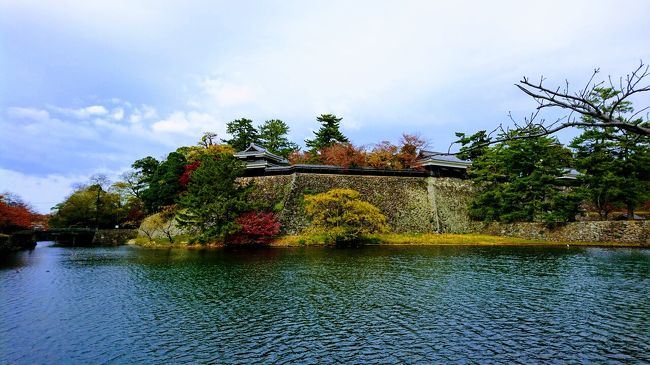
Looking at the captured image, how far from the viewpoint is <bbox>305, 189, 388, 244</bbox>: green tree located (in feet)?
108

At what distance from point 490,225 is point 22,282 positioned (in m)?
37.8

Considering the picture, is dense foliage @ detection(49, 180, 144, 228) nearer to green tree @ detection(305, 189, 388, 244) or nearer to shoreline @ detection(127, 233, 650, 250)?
shoreline @ detection(127, 233, 650, 250)

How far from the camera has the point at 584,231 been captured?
106 ft

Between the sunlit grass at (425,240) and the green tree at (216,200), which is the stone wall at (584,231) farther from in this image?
the green tree at (216,200)

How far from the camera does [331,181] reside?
39750mm

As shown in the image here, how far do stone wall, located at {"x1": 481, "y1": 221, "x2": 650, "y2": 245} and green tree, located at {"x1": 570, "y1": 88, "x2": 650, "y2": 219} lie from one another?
281 centimetres

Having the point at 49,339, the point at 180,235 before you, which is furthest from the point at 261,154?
the point at 49,339

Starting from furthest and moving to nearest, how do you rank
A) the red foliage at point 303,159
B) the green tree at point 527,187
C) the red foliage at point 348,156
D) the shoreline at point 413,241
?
the red foliage at point 303,159
the red foliage at point 348,156
the green tree at point 527,187
the shoreline at point 413,241

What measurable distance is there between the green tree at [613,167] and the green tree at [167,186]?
40364 millimetres

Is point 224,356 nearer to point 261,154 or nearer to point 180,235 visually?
point 180,235

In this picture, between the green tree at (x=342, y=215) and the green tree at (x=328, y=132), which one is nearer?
the green tree at (x=342, y=215)

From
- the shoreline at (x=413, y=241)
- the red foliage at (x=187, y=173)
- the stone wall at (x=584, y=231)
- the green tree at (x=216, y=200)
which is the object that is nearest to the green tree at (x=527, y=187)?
the stone wall at (x=584, y=231)

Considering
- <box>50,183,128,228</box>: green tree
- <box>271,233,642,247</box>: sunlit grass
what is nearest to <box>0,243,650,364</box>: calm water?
<box>271,233,642,247</box>: sunlit grass

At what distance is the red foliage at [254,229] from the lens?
32656 mm
